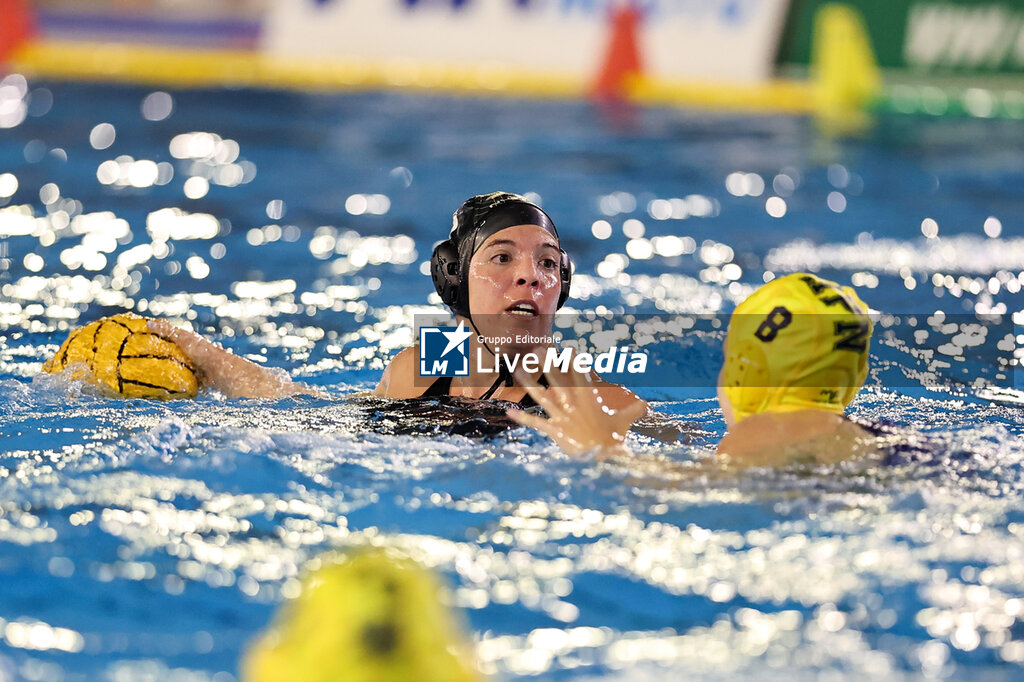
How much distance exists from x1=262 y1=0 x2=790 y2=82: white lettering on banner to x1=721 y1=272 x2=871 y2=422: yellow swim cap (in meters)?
9.02

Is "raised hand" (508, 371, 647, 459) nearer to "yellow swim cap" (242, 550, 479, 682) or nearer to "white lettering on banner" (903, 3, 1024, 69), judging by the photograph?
"yellow swim cap" (242, 550, 479, 682)

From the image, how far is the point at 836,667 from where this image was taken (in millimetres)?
2299

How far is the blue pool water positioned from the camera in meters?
2.44

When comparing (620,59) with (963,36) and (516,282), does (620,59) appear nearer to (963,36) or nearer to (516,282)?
(963,36)

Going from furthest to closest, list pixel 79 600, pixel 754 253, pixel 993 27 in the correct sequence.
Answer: pixel 993 27 → pixel 754 253 → pixel 79 600

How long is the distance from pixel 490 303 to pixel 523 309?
0.10 meters

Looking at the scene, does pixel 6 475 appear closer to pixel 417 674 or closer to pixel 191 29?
pixel 417 674

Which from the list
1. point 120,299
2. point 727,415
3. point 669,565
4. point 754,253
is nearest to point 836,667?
point 669,565

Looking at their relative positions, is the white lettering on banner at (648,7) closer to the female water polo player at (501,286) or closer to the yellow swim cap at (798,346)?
the female water polo player at (501,286)

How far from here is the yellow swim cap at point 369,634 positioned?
1.48 meters

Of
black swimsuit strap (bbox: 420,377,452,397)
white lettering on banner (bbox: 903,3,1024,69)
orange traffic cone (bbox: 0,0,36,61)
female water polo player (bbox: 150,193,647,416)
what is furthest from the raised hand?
orange traffic cone (bbox: 0,0,36,61)

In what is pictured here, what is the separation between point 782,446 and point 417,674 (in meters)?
1.65

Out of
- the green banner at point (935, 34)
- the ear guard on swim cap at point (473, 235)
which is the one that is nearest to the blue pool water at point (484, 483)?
the ear guard on swim cap at point (473, 235)

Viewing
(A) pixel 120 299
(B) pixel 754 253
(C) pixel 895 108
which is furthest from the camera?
(C) pixel 895 108
